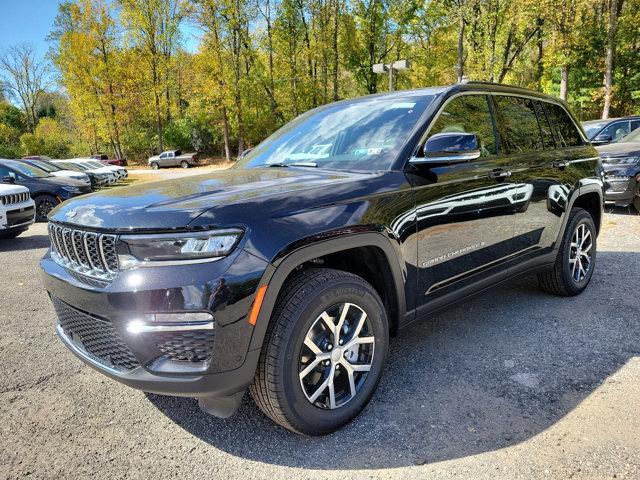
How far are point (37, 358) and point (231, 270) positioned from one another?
2.39 metres

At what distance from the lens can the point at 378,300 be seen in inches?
101

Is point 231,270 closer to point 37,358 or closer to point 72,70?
point 37,358

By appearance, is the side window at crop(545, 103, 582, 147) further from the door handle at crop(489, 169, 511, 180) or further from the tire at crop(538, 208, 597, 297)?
the door handle at crop(489, 169, 511, 180)

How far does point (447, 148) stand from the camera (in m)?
2.69

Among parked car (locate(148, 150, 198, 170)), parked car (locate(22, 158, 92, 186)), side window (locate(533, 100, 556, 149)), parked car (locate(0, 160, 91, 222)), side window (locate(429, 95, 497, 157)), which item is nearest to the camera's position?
side window (locate(429, 95, 497, 157))

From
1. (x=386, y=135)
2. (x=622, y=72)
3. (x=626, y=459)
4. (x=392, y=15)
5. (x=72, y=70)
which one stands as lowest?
(x=626, y=459)

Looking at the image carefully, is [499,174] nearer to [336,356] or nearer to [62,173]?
[336,356]

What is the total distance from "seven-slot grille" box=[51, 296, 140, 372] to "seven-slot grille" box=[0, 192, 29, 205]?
6811 mm

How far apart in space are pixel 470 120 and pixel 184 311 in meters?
2.39

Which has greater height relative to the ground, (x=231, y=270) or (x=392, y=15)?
(x=392, y=15)

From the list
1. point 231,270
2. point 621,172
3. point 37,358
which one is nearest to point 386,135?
point 231,270

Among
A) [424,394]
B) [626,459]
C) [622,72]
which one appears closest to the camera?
[626,459]

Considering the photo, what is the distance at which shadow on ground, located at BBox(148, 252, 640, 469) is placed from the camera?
238cm

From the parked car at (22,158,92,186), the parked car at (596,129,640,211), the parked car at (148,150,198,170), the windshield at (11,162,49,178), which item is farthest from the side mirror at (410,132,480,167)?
the parked car at (148,150,198,170)
